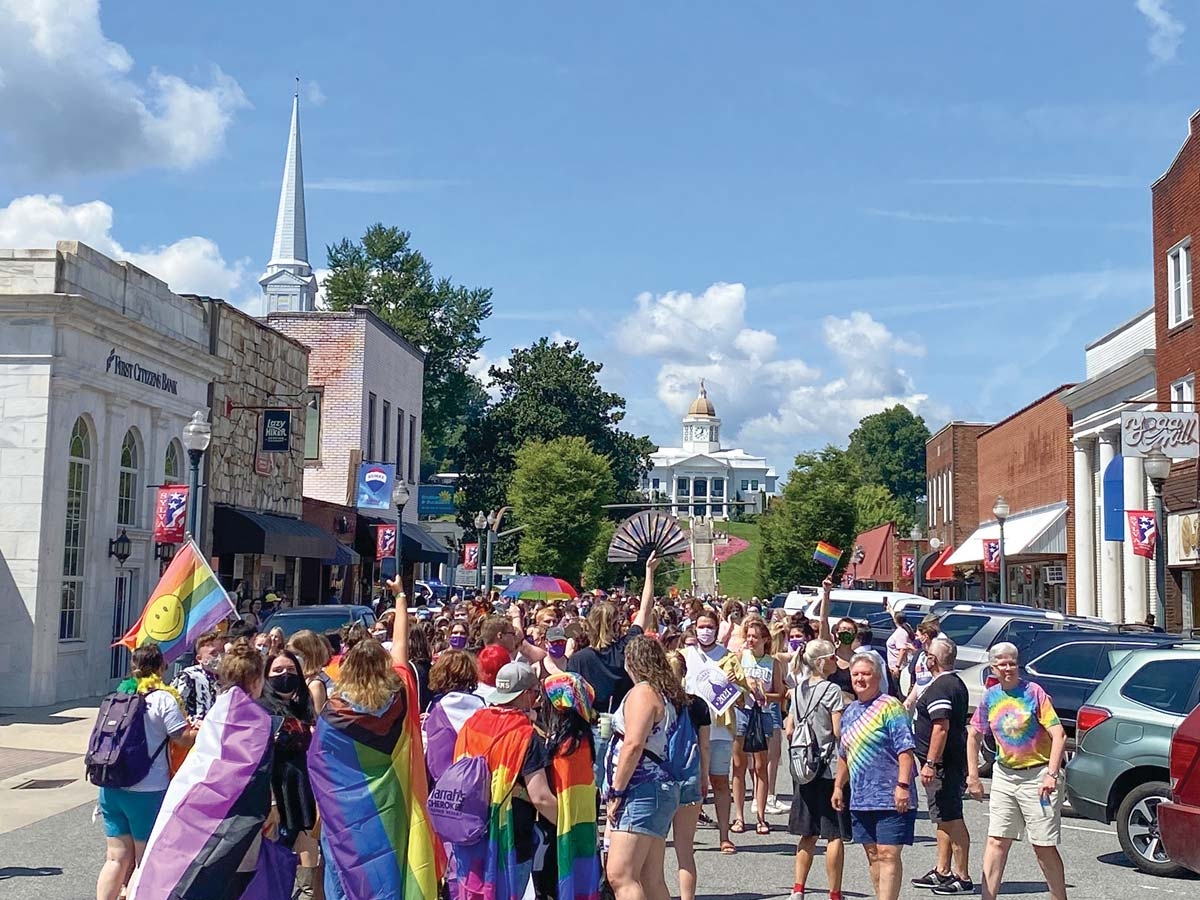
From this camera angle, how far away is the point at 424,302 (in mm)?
76250

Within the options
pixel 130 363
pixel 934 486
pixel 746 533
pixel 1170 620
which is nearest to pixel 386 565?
pixel 130 363

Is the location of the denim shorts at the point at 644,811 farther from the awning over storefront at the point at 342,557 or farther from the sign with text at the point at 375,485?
the sign with text at the point at 375,485

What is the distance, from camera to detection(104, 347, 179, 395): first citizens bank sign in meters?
23.7

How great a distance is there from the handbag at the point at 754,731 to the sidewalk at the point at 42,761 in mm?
6248

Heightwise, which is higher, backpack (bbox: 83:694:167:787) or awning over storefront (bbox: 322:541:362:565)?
awning over storefront (bbox: 322:541:362:565)

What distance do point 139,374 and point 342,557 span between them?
539 inches

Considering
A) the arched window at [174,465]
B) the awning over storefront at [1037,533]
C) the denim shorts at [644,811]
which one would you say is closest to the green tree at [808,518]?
the awning over storefront at [1037,533]

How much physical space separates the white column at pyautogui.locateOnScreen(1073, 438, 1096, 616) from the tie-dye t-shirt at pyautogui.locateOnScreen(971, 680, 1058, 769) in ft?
103

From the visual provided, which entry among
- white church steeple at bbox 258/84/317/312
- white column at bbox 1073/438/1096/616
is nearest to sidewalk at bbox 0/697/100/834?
white column at bbox 1073/438/1096/616

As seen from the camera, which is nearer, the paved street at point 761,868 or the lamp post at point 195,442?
the paved street at point 761,868

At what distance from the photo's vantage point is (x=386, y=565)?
41.8 m

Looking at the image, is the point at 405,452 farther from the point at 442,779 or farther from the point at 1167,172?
the point at 442,779

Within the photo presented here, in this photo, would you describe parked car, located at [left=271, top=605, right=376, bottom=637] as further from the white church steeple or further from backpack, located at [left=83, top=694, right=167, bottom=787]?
the white church steeple

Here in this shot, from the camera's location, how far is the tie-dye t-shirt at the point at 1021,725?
8.63 metres
